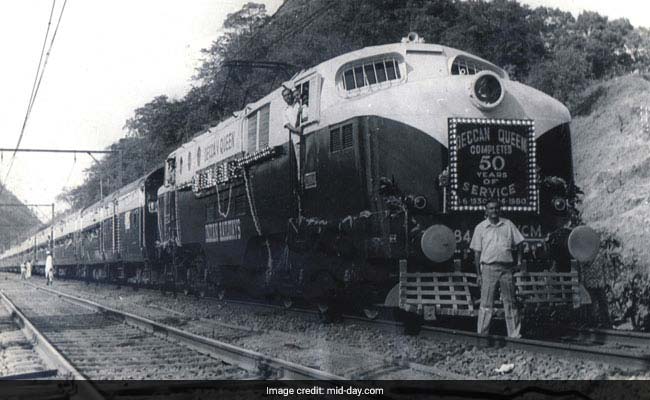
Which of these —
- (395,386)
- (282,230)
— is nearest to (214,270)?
(282,230)

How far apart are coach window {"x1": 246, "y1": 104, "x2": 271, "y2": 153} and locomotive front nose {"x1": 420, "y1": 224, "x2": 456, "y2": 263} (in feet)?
13.0

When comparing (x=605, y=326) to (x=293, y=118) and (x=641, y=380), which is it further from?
(x=293, y=118)

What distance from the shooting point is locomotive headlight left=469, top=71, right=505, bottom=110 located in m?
8.34

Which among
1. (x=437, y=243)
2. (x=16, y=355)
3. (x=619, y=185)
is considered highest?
(x=619, y=185)

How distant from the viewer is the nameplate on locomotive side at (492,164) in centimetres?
819

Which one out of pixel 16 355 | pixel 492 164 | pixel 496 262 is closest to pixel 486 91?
pixel 492 164

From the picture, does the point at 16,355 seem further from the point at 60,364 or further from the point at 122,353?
the point at 60,364

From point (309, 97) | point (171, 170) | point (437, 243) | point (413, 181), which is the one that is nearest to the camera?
point (437, 243)

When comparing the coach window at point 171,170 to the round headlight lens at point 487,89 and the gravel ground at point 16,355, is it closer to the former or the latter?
the gravel ground at point 16,355

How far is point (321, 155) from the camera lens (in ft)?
30.1

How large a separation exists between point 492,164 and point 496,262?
4.29ft

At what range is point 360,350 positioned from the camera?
763 cm

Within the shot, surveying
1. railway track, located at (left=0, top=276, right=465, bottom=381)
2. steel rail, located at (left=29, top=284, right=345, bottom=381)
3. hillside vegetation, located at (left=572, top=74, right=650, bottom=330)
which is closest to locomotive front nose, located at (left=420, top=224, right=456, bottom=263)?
railway track, located at (left=0, top=276, right=465, bottom=381)

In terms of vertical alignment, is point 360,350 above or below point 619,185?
below
